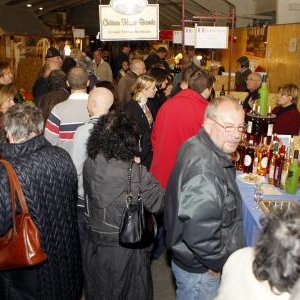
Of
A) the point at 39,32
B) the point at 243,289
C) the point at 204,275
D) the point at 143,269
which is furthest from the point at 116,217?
the point at 39,32

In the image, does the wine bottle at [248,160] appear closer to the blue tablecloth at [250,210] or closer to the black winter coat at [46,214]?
the blue tablecloth at [250,210]

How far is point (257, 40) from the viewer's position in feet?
33.7

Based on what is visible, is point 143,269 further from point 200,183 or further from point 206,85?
point 206,85

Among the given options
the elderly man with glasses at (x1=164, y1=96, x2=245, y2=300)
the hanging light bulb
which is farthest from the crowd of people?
the hanging light bulb

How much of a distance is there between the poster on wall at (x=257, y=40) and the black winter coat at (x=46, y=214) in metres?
8.15

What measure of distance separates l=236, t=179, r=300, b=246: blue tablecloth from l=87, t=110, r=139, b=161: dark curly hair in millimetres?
861

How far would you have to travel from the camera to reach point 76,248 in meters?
2.64

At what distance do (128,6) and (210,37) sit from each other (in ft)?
3.83

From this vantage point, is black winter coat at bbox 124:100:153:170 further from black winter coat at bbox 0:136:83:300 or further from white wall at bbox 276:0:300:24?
white wall at bbox 276:0:300:24

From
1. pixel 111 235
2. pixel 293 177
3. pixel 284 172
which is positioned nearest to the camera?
pixel 111 235

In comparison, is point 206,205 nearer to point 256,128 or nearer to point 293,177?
point 293,177

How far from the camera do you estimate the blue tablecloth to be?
2.51 meters

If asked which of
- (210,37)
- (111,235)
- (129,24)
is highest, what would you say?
(129,24)

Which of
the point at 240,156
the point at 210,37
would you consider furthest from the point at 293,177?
the point at 210,37
